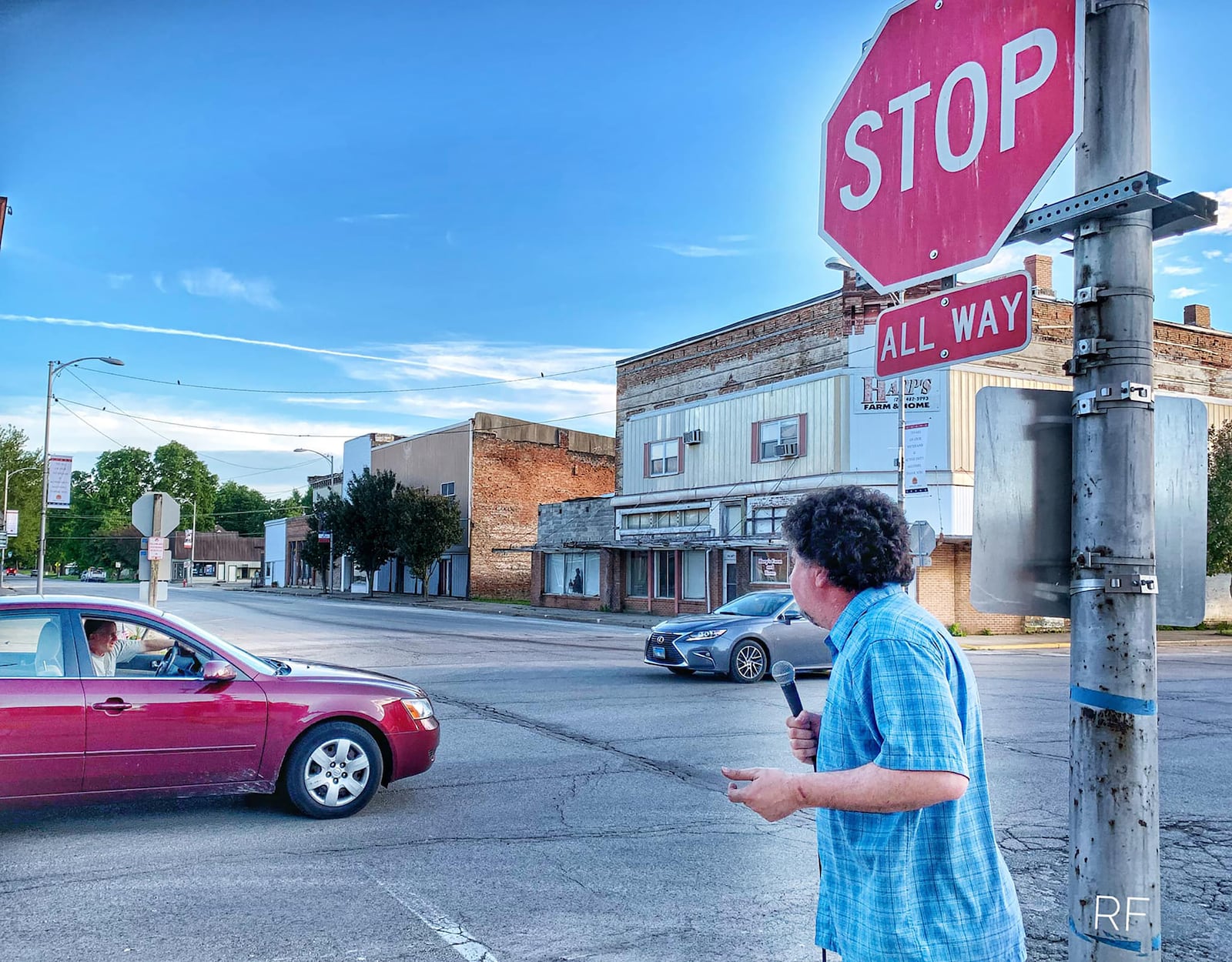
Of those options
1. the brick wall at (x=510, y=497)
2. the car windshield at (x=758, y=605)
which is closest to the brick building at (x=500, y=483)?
the brick wall at (x=510, y=497)

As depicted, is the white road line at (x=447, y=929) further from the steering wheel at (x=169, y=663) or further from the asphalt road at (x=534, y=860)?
the steering wheel at (x=169, y=663)

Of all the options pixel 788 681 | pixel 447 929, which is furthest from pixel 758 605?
pixel 788 681

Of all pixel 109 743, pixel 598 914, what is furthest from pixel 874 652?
pixel 109 743

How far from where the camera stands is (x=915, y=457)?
2700 cm

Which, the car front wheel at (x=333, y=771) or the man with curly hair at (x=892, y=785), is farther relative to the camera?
the car front wheel at (x=333, y=771)

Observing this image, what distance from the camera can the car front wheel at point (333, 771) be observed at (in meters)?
7.02

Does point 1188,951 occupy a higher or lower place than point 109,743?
lower

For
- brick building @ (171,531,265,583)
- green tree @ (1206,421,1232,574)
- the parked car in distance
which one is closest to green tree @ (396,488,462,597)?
green tree @ (1206,421,1232,574)

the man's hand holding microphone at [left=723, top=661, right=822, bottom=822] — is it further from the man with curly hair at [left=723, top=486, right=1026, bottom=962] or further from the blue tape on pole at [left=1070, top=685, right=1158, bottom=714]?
the blue tape on pole at [left=1070, top=685, right=1158, bottom=714]

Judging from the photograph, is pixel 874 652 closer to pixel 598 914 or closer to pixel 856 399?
pixel 598 914

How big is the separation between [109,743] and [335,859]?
172cm

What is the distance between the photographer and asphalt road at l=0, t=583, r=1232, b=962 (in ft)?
15.9

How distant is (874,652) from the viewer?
232cm

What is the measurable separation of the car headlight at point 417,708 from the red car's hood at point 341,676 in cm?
7
